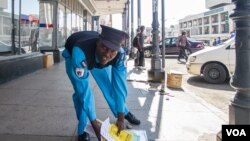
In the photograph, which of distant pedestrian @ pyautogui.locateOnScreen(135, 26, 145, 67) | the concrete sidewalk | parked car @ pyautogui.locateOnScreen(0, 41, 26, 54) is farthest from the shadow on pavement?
parked car @ pyautogui.locateOnScreen(0, 41, 26, 54)

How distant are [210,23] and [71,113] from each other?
228 feet

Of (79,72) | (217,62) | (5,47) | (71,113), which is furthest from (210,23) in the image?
(79,72)

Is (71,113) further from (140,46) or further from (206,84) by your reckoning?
(140,46)

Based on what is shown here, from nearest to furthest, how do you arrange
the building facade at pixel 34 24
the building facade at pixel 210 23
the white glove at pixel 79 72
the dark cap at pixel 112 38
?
the dark cap at pixel 112 38 → the white glove at pixel 79 72 → the building facade at pixel 34 24 → the building facade at pixel 210 23

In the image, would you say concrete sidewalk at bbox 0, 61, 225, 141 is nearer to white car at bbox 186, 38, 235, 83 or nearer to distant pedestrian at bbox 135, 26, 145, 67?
white car at bbox 186, 38, 235, 83

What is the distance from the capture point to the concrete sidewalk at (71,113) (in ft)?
14.3

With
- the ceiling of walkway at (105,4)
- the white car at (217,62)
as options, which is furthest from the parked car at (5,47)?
the ceiling of walkway at (105,4)

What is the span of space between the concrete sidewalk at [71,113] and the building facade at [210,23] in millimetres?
56101

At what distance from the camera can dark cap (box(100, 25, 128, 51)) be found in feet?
9.52

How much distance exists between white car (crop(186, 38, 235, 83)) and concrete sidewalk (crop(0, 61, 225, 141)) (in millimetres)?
2421

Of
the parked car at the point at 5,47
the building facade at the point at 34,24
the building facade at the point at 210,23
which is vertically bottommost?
the parked car at the point at 5,47

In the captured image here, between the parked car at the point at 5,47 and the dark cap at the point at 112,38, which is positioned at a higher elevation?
the parked car at the point at 5,47

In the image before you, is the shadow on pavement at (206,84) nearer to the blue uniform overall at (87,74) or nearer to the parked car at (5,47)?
the parked car at (5,47)

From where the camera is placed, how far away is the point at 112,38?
2949 millimetres
